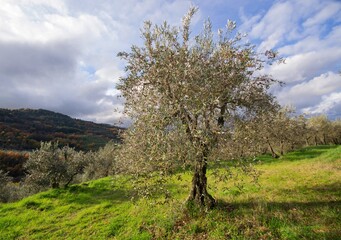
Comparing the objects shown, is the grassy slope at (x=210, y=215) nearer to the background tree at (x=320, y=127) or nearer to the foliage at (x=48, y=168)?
the foliage at (x=48, y=168)

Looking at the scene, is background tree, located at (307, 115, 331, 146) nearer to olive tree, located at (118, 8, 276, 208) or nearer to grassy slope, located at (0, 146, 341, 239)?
grassy slope, located at (0, 146, 341, 239)

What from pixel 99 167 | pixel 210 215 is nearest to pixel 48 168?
pixel 99 167

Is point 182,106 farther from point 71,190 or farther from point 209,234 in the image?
point 71,190

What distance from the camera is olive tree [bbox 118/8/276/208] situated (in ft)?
42.2

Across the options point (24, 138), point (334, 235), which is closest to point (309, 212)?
point (334, 235)

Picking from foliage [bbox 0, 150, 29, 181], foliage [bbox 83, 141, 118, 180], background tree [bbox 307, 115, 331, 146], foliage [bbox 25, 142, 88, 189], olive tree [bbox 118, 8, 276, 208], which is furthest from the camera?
foliage [bbox 0, 150, 29, 181]

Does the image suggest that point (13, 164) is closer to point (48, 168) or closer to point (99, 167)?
point (99, 167)

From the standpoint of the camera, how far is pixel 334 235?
11547 millimetres

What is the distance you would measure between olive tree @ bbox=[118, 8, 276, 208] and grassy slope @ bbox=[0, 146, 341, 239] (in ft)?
6.18

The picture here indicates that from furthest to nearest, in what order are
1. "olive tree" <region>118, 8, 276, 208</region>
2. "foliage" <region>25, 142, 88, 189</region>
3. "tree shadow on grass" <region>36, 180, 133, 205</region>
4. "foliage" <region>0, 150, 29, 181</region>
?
"foliage" <region>0, 150, 29, 181</region> → "foliage" <region>25, 142, 88, 189</region> → "tree shadow on grass" <region>36, 180, 133, 205</region> → "olive tree" <region>118, 8, 276, 208</region>

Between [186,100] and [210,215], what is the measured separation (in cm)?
752

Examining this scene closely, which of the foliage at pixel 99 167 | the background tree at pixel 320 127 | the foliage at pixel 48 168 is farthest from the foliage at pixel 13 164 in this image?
the background tree at pixel 320 127

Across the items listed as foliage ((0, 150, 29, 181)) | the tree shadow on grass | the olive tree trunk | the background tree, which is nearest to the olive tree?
the olive tree trunk

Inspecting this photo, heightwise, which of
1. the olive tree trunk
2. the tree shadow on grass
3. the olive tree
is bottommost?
the tree shadow on grass
